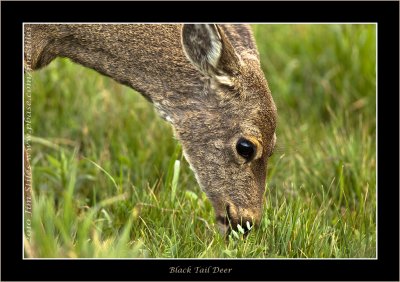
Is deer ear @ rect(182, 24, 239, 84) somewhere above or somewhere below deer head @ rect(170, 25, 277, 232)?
above

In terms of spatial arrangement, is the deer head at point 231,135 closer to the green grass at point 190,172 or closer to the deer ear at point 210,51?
the deer ear at point 210,51

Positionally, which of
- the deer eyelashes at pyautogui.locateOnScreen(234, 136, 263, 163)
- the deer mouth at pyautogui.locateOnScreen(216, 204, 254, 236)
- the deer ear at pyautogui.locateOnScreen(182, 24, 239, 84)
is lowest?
the deer mouth at pyautogui.locateOnScreen(216, 204, 254, 236)

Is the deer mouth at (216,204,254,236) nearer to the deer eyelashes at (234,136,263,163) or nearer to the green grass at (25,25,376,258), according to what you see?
the green grass at (25,25,376,258)

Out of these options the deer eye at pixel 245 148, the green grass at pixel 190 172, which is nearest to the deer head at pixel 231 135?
the deer eye at pixel 245 148

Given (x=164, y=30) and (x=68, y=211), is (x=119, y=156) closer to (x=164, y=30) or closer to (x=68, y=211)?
(x=164, y=30)

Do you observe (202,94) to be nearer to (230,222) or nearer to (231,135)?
(231,135)

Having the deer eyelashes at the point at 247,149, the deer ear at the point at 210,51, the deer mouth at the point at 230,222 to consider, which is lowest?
the deer mouth at the point at 230,222

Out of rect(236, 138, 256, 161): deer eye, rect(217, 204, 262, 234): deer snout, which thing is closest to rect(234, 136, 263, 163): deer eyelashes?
rect(236, 138, 256, 161): deer eye
